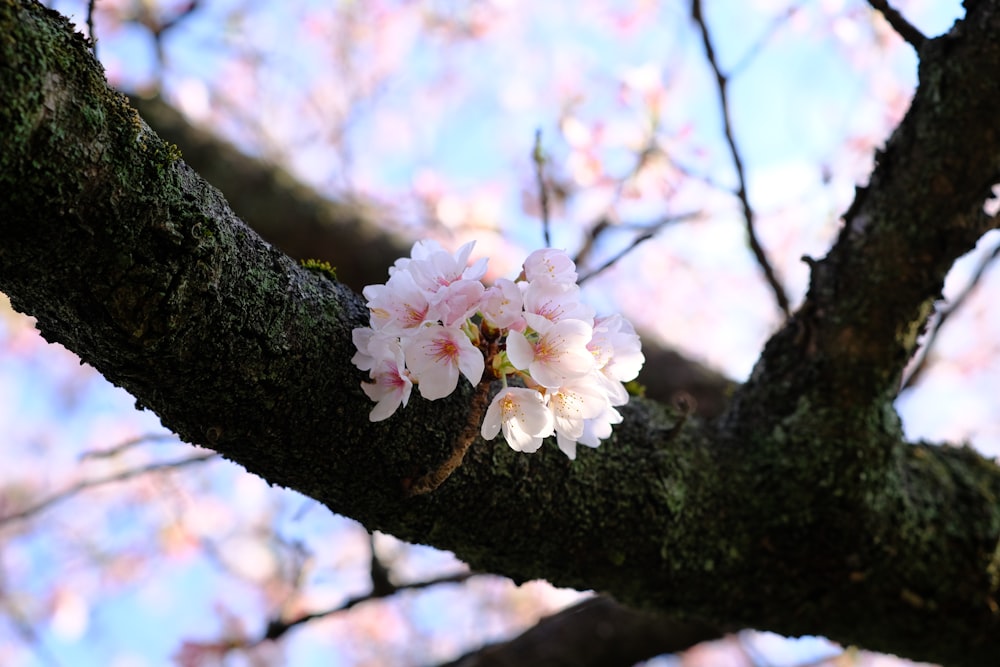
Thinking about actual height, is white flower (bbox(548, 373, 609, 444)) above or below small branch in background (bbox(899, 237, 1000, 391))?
below

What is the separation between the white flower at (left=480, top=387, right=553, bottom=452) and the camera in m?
1.01

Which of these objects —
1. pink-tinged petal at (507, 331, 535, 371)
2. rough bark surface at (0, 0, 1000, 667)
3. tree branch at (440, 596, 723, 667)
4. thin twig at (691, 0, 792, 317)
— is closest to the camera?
rough bark surface at (0, 0, 1000, 667)

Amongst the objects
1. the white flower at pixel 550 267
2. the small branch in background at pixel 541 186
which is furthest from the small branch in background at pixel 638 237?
the white flower at pixel 550 267

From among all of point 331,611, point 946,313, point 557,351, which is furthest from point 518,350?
point 946,313

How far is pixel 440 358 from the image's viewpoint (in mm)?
987

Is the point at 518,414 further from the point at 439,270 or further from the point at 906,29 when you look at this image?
the point at 906,29

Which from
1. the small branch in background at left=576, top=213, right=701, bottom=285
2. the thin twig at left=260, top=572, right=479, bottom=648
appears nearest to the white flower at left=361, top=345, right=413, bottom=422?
→ the small branch in background at left=576, top=213, right=701, bottom=285

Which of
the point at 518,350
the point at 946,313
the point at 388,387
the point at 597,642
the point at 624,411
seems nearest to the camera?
the point at 518,350

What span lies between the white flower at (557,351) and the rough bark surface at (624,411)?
0.24 meters

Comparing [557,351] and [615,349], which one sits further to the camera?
[615,349]

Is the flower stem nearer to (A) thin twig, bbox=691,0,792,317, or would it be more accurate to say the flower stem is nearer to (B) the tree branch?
(A) thin twig, bbox=691,0,792,317

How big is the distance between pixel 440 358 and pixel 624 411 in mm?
587

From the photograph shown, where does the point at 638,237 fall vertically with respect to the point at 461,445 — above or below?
above

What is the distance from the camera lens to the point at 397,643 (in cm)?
732
